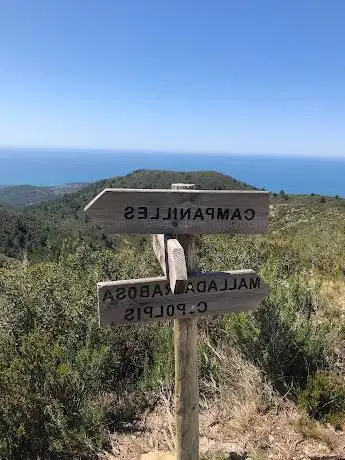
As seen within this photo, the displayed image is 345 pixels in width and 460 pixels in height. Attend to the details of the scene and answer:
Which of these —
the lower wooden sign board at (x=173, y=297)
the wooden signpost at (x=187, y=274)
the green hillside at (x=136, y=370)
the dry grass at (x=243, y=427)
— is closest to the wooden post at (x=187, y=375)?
the wooden signpost at (x=187, y=274)

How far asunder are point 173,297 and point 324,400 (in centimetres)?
177

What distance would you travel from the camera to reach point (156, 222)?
89.1 inches

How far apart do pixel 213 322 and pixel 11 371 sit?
2.00 meters

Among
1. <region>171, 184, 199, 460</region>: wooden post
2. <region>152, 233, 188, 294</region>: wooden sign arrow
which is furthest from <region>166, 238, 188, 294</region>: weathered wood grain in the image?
<region>171, 184, 199, 460</region>: wooden post

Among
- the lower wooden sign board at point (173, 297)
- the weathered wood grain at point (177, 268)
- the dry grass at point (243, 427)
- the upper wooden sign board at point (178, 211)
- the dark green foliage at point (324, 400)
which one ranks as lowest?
the dry grass at point (243, 427)

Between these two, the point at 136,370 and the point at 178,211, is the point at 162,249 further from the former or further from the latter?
the point at 136,370

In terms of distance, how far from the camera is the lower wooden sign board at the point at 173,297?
2242 mm

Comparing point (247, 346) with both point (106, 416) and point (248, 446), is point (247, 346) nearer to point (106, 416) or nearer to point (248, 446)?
point (248, 446)

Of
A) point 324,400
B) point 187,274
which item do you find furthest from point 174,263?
point 324,400

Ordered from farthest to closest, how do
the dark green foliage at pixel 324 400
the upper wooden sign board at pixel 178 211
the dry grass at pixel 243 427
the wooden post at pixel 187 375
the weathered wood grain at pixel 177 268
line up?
the dark green foliage at pixel 324 400 → the dry grass at pixel 243 427 → the wooden post at pixel 187 375 → the upper wooden sign board at pixel 178 211 → the weathered wood grain at pixel 177 268

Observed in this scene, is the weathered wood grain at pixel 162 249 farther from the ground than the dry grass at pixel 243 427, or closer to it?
farther from the ground

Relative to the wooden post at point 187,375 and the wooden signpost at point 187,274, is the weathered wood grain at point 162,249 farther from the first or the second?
the wooden post at point 187,375

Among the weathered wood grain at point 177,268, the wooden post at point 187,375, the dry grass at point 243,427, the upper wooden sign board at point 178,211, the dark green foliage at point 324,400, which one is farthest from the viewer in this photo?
the dark green foliage at point 324,400

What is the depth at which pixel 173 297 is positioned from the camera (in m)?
2.29
